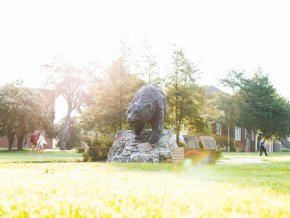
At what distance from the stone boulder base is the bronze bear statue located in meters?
0.34

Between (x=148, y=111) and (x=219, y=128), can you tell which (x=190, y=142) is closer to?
(x=148, y=111)

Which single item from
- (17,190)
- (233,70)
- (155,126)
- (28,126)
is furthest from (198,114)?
(233,70)

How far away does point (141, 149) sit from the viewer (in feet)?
67.9

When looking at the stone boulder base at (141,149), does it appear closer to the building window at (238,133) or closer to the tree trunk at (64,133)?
the tree trunk at (64,133)

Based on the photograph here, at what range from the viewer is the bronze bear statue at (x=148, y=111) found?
68.4 ft

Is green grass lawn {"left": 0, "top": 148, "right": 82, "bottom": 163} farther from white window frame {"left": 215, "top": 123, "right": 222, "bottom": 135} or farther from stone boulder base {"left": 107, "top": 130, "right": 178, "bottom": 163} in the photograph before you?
white window frame {"left": 215, "top": 123, "right": 222, "bottom": 135}

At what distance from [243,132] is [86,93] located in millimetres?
28102

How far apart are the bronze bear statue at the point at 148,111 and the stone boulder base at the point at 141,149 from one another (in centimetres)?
34

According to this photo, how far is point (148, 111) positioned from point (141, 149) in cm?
190

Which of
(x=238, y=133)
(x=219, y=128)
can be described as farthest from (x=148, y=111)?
(x=238, y=133)

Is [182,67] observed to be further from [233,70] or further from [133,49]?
[233,70]

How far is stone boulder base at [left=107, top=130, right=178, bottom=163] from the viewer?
19.9m

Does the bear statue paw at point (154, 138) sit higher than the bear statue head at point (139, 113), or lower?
lower

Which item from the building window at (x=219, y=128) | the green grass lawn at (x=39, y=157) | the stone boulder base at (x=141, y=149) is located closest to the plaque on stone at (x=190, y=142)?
the stone boulder base at (x=141, y=149)
